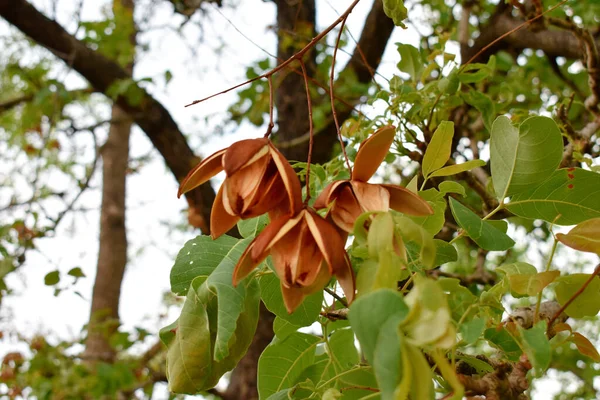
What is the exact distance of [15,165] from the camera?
17.2 ft

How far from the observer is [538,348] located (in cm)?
45

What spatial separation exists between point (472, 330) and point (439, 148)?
258 millimetres

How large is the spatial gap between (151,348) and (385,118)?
295 cm

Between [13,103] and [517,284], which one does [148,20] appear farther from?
[517,284]

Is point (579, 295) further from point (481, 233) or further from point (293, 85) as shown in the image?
point (293, 85)

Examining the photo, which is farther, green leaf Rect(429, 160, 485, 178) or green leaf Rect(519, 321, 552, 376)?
green leaf Rect(429, 160, 485, 178)

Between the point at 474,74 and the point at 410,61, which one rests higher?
the point at 410,61

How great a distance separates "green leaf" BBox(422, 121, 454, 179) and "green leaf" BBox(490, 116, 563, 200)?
5cm

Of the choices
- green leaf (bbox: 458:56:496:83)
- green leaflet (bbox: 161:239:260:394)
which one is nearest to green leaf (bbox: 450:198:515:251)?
green leaflet (bbox: 161:239:260:394)

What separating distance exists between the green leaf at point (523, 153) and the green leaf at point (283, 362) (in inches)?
12.6

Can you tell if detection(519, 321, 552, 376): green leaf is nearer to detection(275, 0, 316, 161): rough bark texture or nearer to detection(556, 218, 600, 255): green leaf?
detection(556, 218, 600, 255): green leaf

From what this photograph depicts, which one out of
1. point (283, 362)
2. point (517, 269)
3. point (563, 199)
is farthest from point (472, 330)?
point (283, 362)

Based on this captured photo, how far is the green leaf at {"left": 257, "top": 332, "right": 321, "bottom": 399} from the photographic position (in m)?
0.78

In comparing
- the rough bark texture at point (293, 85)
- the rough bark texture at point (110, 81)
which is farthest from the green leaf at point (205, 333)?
the rough bark texture at point (293, 85)
